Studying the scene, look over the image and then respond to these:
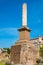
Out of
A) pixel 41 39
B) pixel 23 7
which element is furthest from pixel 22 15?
pixel 41 39

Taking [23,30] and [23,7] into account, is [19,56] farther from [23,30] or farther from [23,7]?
[23,7]

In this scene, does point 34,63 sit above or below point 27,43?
below

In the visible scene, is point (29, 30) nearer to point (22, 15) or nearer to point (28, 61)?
point (22, 15)

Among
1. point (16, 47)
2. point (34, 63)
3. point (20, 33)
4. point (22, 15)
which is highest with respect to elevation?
point (22, 15)

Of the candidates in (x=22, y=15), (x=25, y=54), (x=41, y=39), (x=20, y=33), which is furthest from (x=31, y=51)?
(x=41, y=39)

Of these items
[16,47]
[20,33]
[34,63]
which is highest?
[20,33]

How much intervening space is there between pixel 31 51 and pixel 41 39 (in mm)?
29900

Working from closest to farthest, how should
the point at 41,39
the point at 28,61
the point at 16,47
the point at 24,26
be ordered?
the point at 28,61, the point at 16,47, the point at 24,26, the point at 41,39

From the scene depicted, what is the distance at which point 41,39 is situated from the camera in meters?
48.6

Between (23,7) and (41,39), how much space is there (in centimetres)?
2743

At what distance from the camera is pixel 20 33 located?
20953 millimetres

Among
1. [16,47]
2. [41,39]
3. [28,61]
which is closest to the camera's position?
[28,61]

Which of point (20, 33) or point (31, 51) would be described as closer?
point (31, 51)

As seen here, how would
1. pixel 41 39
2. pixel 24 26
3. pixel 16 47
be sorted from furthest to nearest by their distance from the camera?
pixel 41 39 → pixel 24 26 → pixel 16 47
